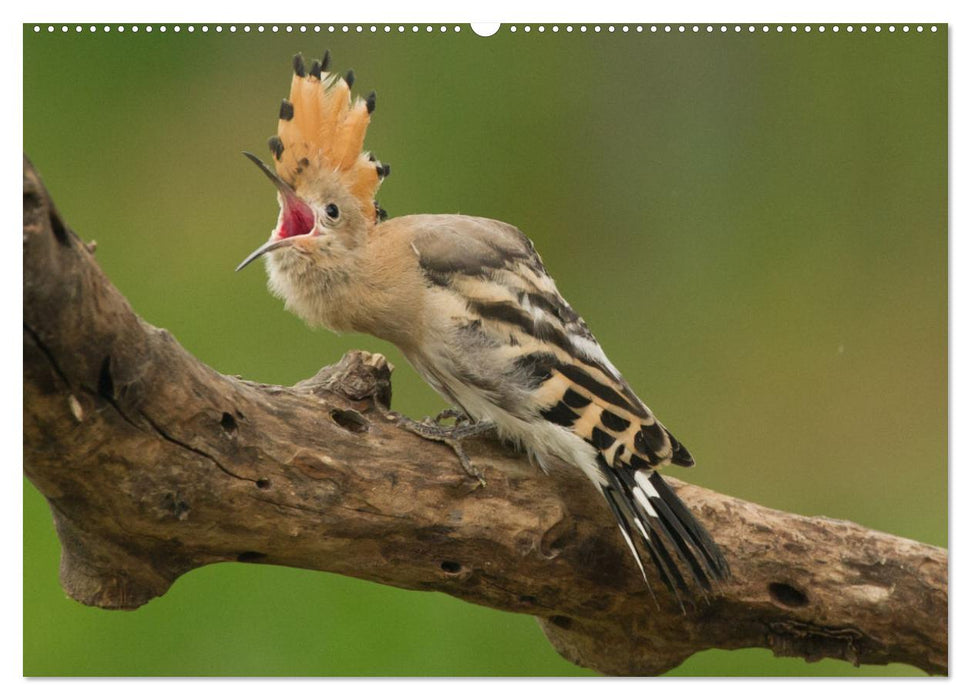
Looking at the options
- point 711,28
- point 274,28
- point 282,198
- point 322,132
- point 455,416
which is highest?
point 711,28

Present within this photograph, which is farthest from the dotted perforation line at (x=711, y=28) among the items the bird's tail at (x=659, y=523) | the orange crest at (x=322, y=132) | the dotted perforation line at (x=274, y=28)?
the bird's tail at (x=659, y=523)

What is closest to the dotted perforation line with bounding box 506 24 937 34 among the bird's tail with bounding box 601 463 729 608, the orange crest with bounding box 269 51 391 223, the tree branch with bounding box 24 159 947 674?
the orange crest with bounding box 269 51 391 223

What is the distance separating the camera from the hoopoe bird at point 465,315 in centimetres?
237

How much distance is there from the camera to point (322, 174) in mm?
2451

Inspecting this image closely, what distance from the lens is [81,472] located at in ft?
6.44

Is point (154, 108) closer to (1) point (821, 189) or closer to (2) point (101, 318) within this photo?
(2) point (101, 318)

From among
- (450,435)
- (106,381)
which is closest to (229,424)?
(106,381)

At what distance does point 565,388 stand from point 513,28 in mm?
682

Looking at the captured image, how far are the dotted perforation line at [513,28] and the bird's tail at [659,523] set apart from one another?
83 cm

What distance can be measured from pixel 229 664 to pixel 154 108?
45.0 inches

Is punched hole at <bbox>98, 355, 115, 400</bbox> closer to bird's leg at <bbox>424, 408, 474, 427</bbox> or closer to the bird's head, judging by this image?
the bird's head

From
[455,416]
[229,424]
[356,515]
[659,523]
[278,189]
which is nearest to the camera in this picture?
[229,424]

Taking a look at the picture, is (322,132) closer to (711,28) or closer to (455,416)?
(455,416)

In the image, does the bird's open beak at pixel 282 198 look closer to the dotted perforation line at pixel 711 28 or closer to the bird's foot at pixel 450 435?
the bird's foot at pixel 450 435
